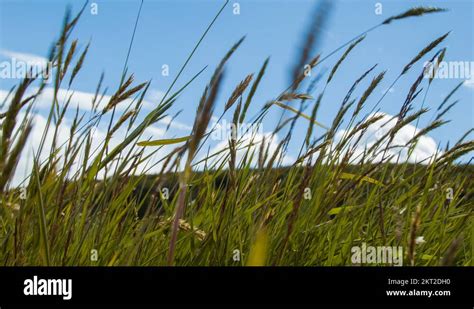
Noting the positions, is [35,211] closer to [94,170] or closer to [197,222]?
[94,170]

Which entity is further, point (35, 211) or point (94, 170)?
point (94, 170)

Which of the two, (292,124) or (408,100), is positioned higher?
(408,100)

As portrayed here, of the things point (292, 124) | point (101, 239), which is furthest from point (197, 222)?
point (292, 124)

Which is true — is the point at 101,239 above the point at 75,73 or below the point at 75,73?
below

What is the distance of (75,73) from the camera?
6.48ft
